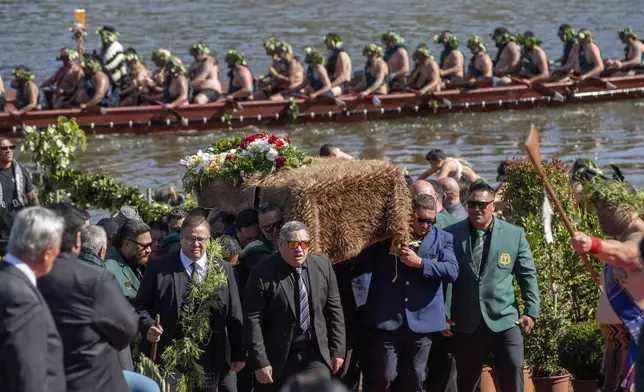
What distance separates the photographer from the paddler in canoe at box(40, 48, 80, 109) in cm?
2358

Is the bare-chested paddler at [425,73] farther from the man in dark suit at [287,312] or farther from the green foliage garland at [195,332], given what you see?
the green foliage garland at [195,332]

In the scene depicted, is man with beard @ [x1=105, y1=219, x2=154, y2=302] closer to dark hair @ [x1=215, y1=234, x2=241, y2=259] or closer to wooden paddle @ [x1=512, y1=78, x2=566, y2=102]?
dark hair @ [x1=215, y1=234, x2=241, y2=259]

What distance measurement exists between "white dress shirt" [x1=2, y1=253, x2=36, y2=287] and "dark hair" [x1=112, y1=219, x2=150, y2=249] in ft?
11.6

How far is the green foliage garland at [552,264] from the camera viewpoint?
959 centimetres

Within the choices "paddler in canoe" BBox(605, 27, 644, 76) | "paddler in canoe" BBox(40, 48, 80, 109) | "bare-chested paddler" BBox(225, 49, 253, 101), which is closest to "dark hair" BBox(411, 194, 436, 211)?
"bare-chested paddler" BBox(225, 49, 253, 101)

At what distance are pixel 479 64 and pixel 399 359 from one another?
56.2 ft

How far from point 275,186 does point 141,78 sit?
15.3m

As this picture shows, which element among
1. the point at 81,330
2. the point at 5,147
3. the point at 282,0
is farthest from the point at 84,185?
the point at 282,0

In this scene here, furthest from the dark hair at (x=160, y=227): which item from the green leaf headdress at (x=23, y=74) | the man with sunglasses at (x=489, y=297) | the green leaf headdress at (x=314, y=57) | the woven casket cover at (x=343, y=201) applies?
the green leaf headdress at (x=314, y=57)

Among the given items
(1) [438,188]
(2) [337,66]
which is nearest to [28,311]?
(1) [438,188]

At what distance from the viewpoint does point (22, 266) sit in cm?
559

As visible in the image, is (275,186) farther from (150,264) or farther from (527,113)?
(527,113)

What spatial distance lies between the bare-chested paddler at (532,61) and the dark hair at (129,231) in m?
17.5

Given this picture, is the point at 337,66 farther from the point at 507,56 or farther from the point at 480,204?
the point at 480,204
